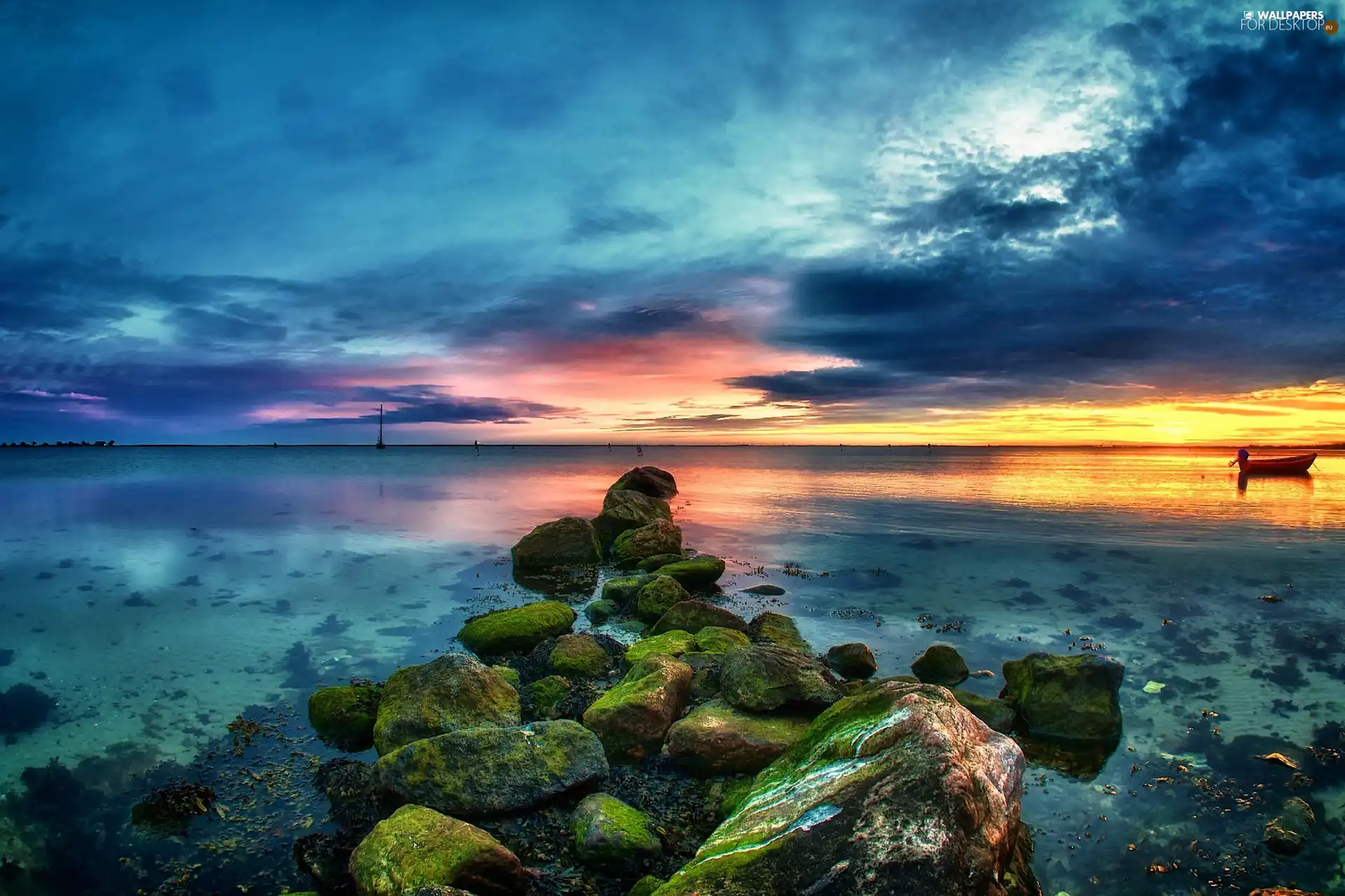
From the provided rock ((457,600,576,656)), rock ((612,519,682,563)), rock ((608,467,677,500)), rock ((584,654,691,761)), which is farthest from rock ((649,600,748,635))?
rock ((608,467,677,500))

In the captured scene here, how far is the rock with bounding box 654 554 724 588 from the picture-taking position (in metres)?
21.6

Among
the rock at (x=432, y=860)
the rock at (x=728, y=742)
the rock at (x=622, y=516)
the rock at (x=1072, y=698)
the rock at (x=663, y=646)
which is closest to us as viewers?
the rock at (x=432, y=860)

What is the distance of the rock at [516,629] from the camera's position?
49.8 ft

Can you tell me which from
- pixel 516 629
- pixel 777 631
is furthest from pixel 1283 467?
pixel 516 629

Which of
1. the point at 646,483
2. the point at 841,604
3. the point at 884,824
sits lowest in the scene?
the point at 841,604

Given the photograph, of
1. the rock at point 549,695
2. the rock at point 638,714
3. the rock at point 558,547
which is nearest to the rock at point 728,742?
the rock at point 638,714

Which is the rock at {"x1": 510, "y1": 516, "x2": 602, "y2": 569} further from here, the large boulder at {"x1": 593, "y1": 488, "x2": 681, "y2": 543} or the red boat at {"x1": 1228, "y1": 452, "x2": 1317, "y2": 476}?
the red boat at {"x1": 1228, "y1": 452, "x2": 1317, "y2": 476}

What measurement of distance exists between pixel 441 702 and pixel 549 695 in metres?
2.10

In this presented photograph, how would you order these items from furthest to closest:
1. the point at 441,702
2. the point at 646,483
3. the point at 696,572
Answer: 1. the point at 646,483
2. the point at 696,572
3. the point at 441,702

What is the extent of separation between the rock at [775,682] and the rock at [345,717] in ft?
19.0

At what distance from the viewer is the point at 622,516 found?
30.1m

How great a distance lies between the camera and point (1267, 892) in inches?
279

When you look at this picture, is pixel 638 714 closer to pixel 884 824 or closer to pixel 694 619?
pixel 884 824

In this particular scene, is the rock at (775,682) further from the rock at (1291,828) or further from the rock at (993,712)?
the rock at (1291,828)
